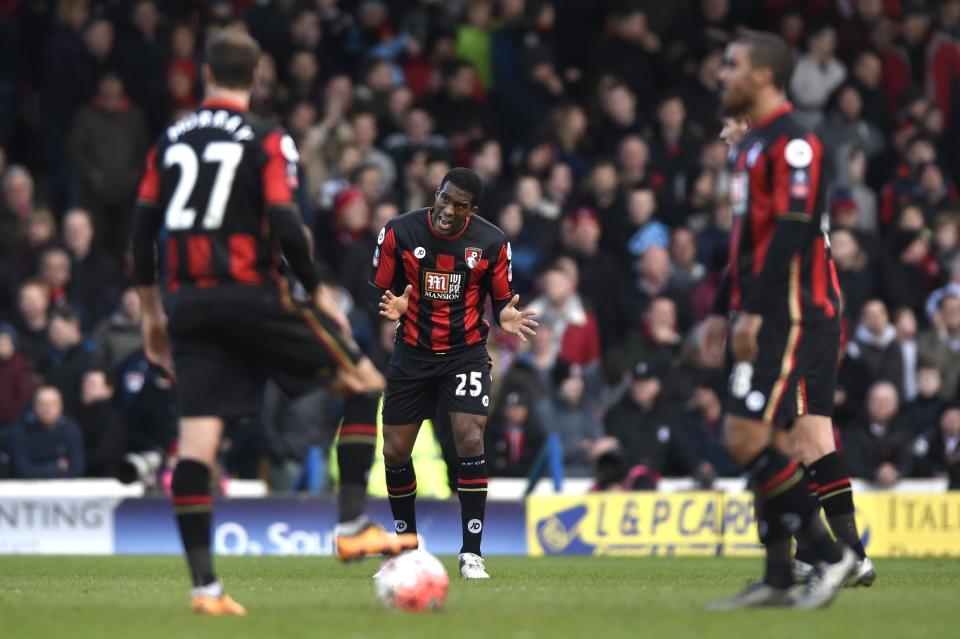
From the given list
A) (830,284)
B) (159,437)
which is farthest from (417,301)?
(159,437)

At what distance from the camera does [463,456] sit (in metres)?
11.1

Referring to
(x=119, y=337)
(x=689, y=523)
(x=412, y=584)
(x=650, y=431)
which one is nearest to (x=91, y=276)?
(x=119, y=337)

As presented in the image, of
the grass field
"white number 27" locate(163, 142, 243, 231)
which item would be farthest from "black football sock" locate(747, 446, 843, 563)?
"white number 27" locate(163, 142, 243, 231)

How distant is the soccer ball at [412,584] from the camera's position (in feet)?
26.2

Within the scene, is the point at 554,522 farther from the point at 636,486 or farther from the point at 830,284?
the point at 830,284

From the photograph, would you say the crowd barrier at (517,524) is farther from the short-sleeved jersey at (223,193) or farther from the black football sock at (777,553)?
the short-sleeved jersey at (223,193)

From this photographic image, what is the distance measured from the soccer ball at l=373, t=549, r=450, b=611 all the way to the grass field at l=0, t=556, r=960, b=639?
12 cm

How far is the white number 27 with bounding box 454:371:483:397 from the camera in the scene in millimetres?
11016

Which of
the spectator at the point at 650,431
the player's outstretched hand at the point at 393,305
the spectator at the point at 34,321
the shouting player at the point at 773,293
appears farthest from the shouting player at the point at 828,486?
the spectator at the point at 34,321

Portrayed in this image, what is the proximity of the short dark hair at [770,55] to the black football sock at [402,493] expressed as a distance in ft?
13.0

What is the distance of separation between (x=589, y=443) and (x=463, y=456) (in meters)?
6.33

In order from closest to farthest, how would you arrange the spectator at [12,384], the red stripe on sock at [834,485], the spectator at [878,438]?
1. the red stripe on sock at [834,485]
2. the spectator at [12,384]
3. the spectator at [878,438]

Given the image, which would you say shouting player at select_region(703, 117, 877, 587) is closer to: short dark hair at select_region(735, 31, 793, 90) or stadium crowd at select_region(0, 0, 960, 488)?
short dark hair at select_region(735, 31, 793, 90)

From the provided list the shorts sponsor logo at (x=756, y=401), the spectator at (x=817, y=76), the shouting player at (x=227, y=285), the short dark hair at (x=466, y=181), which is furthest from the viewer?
the spectator at (x=817, y=76)
